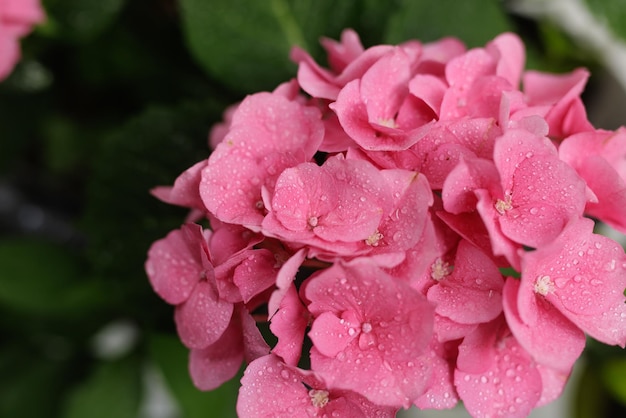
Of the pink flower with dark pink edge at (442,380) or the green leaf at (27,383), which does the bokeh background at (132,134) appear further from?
the pink flower with dark pink edge at (442,380)

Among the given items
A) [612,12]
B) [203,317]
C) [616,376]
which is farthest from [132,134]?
[616,376]

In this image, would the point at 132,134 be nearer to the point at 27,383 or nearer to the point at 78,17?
the point at 78,17

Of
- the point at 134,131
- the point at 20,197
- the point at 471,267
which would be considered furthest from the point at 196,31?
the point at 20,197

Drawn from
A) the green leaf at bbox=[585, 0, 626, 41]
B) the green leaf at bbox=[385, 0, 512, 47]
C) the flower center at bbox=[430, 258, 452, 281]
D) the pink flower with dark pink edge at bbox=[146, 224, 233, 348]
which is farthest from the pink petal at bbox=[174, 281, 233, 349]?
the green leaf at bbox=[585, 0, 626, 41]

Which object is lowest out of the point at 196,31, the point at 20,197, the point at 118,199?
the point at 20,197

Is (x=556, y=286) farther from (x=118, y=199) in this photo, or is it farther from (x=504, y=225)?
(x=118, y=199)

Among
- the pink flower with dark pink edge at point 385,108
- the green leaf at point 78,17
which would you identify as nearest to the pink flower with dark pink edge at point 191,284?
the pink flower with dark pink edge at point 385,108
